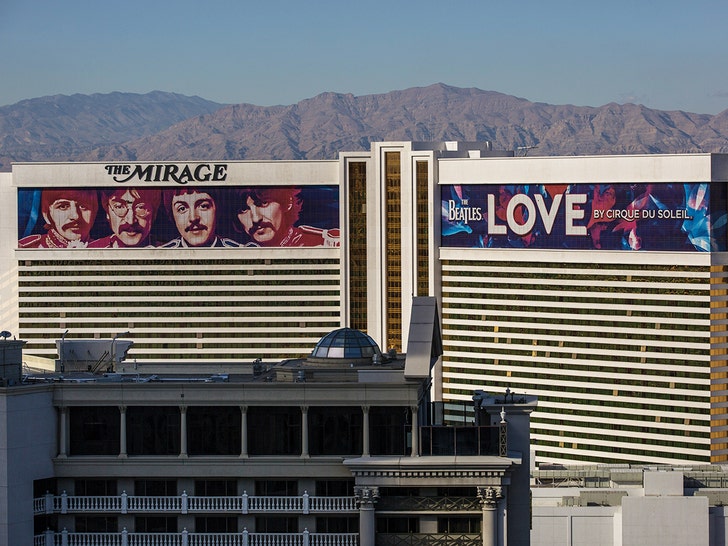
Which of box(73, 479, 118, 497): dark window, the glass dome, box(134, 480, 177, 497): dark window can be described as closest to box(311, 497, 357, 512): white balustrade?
box(134, 480, 177, 497): dark window

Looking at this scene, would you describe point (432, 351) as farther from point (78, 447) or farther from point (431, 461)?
point (78, 447)

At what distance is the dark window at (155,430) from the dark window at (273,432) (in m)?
3.41

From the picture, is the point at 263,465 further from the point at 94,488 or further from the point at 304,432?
the point at 94,488

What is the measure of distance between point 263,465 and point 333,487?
327 centimetres

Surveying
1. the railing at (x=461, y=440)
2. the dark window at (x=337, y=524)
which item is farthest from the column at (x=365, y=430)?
the dark window at (x=337, y=524)

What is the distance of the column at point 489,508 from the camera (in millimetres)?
82750

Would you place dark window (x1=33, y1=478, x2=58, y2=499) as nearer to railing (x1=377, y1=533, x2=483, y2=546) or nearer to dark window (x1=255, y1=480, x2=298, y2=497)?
dark window (x1=255, y1=480, x2=298, y2=497)

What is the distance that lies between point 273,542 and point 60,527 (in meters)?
9.67

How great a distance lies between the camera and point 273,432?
84.2 metres

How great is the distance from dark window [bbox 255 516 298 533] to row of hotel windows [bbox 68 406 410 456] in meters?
2.96

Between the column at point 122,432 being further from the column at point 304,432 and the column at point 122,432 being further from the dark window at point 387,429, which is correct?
the dark window at point 387,429

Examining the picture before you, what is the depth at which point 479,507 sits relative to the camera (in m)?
83.2

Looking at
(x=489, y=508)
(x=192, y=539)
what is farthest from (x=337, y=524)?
(x=489, y=508)

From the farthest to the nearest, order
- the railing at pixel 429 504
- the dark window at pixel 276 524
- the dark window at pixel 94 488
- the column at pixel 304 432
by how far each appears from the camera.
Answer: the dark window at pixel 94 488, the dark window at pixel 276 524, the column at pixel 304 432, the railing at pixel 429 504
